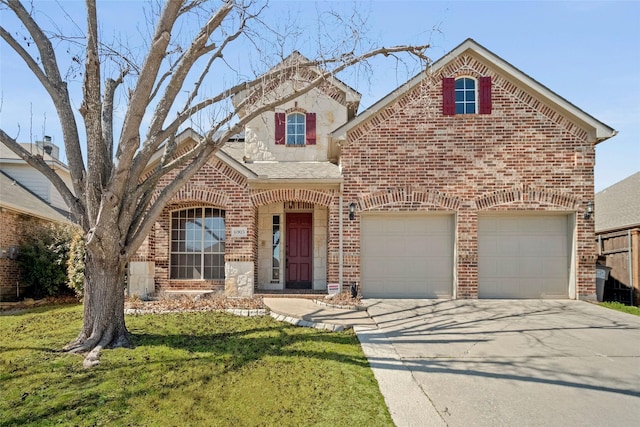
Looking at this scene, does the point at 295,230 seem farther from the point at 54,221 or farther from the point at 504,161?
the point at 54,221

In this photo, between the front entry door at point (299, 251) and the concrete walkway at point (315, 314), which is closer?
the concrete walkway at point (315, 314)

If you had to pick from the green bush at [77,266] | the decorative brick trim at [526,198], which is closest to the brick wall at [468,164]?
the decorative brick trim at [526,198]

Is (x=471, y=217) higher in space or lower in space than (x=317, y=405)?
higher

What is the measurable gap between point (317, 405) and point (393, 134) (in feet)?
27.4

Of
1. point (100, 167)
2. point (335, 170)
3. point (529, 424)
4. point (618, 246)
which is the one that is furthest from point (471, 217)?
point (100, 167)

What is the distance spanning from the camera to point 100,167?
6.47 meters

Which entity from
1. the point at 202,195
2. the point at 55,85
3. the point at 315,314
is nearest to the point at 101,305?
the point at 55,85

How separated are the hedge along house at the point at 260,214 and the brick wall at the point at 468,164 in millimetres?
1042

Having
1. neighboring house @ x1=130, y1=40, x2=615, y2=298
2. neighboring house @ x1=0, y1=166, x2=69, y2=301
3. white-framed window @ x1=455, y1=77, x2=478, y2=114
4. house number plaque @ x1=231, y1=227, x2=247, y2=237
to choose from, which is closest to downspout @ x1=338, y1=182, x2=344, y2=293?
neighboring house @ x1=130, y1=40, x2=615, y2=298

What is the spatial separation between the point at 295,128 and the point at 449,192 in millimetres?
5415

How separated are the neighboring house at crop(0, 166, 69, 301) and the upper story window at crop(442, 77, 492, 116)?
538 inches

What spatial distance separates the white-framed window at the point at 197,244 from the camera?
12188 millimetres

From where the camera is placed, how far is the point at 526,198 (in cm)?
1108

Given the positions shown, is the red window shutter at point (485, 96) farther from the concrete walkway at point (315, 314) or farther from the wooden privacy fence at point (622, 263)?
the concrete walkway at point (315, 314)
